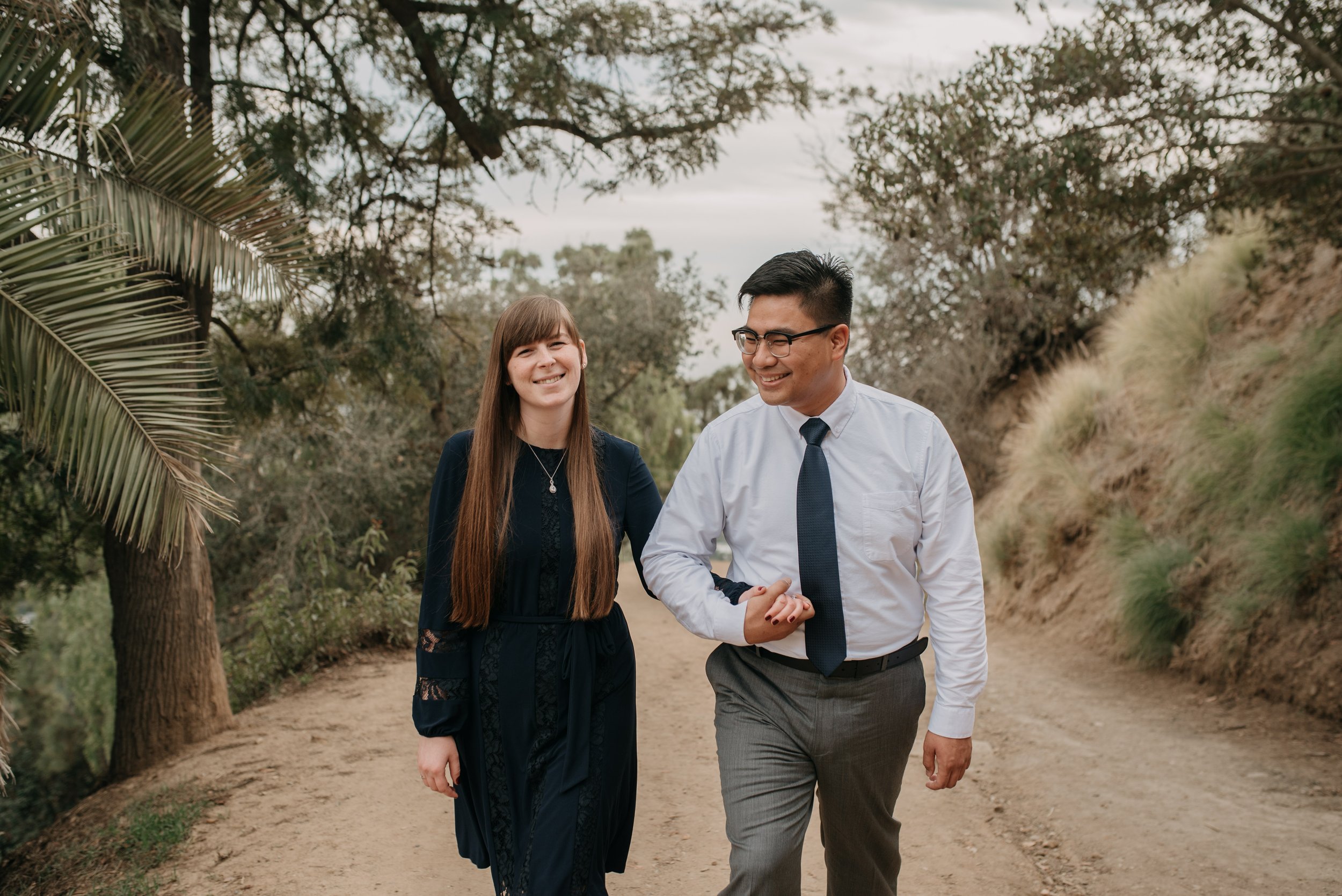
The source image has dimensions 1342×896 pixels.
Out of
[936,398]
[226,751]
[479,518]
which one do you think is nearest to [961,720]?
[479,518]

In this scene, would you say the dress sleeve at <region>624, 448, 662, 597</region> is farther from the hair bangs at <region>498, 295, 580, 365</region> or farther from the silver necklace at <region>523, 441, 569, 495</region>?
the hair bangs at <region>498, 295, 580, 365</region>

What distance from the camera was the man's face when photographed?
9.55 feet

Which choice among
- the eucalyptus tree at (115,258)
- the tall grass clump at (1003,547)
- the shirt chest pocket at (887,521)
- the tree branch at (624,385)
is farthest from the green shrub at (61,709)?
the shirt chest pocket at (887,521)

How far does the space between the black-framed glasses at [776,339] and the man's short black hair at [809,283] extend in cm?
4

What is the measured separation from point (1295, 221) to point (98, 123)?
302 inches

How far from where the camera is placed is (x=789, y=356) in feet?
9.54

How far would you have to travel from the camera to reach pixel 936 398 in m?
16.7

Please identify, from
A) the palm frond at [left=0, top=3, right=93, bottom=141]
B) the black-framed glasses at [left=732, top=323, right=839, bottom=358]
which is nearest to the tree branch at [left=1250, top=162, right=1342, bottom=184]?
the black-framed glasses at [left=732, top=323, right=839, bottom=358]

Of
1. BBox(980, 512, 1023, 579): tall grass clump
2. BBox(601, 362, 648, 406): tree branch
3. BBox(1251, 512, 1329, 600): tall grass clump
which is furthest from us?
BBox(601, 362, 648, 406): tree branch

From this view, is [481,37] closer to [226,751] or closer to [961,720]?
[226,751]

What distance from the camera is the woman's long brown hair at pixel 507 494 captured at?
301 centimetres

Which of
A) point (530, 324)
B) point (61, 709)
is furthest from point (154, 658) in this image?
point (61, 709)

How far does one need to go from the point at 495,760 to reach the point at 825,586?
A: 1.09m

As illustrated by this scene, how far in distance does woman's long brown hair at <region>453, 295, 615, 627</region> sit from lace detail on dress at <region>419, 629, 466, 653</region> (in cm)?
7
